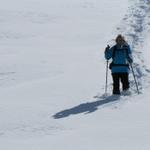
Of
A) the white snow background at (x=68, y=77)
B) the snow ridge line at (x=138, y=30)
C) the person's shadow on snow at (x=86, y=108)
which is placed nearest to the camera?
the white snow background at (x=68, y=77)

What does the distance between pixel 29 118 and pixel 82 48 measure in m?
7.81

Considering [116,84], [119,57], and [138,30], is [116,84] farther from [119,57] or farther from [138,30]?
[138,30]

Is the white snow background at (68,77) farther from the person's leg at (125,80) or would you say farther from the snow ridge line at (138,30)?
the person's leg at (125,80)

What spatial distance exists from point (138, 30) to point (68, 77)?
648 cm

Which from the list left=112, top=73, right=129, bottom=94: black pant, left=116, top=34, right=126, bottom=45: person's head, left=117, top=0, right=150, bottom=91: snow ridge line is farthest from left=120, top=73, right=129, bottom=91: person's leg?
left=116, top=34, right=126, bottom=45: person's head

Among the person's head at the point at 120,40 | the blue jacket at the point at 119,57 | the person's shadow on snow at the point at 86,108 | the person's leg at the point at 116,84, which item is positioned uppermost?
the person's head at the point at 120,40

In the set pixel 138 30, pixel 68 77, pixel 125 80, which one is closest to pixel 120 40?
pixel 125 80

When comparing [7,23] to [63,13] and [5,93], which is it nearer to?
[63,13]

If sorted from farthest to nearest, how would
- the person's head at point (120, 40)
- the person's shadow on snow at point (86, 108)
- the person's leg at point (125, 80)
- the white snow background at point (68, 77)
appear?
the person's leg at point (125, 80) < the person's head at point (120, 40) < the person's shadow on snow at point (86, 108) < the white snow background at point (68, 77)

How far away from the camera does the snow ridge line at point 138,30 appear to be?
575 inches

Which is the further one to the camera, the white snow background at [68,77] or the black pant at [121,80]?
the black pant at [121,80]

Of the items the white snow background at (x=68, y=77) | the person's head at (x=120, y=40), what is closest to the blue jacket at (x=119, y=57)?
the person's head at (x=120, y=40)

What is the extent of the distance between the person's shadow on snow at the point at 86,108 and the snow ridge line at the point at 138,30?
115cm

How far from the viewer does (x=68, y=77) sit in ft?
48.3
